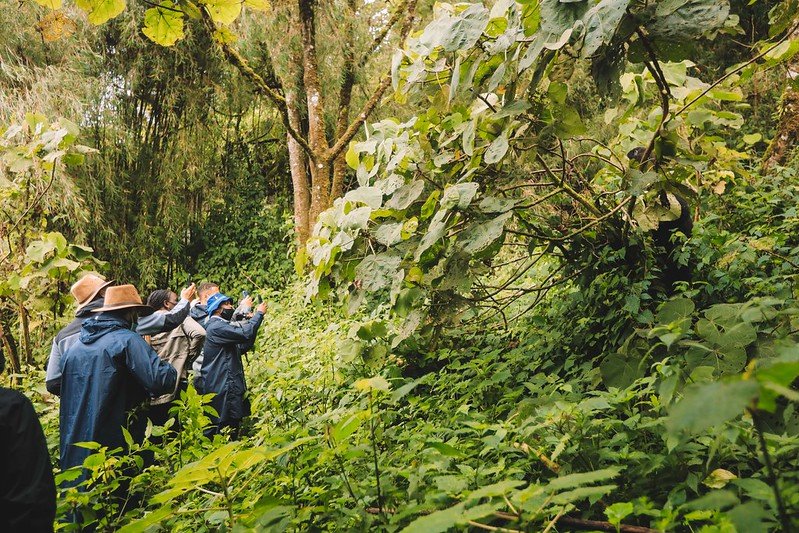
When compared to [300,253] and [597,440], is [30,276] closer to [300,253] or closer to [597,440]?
[300,253]

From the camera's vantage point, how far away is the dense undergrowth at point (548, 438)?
46.6 inches

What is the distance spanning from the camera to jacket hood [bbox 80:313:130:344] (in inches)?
126

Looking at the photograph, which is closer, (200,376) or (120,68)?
(200,376)

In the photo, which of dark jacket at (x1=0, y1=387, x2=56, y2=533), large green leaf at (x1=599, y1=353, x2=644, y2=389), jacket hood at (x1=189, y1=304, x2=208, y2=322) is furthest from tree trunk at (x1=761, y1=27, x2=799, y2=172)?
dark jacket at (x1=0, y1=387, x2=56, y2=533)

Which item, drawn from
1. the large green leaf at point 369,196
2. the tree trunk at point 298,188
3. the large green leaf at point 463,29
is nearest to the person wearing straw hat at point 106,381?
the large green leaf at point 369,196

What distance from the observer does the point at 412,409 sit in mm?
2975

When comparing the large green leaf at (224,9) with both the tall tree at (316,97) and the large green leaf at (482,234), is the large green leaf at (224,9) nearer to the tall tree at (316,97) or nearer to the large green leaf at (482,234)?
the large green leaf at (482,234)

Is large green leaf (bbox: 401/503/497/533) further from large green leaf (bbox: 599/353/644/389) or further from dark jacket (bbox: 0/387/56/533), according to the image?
large green leaf (bbox: 599/353/644/389)

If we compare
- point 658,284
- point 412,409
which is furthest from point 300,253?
point 658,284

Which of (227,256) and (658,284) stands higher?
(227,256)

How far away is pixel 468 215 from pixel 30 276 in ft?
13.1

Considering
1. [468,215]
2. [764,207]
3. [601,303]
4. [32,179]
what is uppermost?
[32,179]

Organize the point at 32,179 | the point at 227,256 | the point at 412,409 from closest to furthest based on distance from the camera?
the point at 412,409 < the point at 32,179 < the point at 227,256

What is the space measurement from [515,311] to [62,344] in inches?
145
